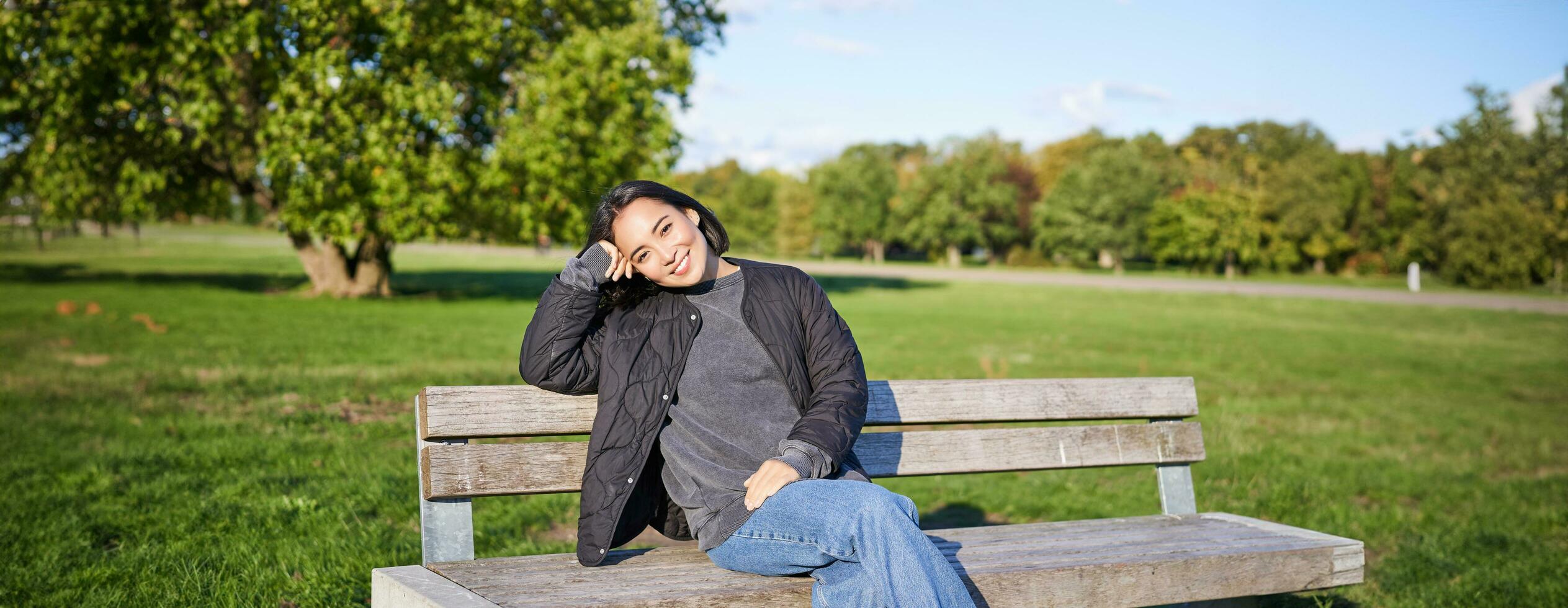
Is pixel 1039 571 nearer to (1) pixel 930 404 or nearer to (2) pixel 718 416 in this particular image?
(1) pixel 930 404

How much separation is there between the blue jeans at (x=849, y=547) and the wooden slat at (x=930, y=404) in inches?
25.8

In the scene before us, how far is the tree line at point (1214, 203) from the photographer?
40719 mm

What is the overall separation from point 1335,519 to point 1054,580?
3873 mm

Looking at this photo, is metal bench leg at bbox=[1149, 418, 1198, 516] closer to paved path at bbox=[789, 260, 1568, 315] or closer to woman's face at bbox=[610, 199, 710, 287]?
woman's face at bbox=[610, 199, 710, 287]

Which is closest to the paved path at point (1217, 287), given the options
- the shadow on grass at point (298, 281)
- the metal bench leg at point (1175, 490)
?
the shadow on grass at point (298, 281)

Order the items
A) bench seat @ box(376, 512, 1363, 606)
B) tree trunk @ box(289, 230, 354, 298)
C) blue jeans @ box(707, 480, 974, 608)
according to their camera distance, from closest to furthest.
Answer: blue jeans @ box(707, 480, 974, 608)
bench seat @ box(376, 512, 1363, 606)
tree trunk @ box(289, 230, 354, 298)

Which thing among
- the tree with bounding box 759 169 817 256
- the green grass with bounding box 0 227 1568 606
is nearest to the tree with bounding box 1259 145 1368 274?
the tree with bounding box 759 169 817 256

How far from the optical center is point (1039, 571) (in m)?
2.88

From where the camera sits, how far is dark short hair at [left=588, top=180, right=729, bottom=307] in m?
3.02

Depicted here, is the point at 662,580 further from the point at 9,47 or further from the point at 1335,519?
the point at 9,47

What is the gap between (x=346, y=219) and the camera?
19.3m

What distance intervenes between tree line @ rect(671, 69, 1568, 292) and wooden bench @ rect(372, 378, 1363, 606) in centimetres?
4143

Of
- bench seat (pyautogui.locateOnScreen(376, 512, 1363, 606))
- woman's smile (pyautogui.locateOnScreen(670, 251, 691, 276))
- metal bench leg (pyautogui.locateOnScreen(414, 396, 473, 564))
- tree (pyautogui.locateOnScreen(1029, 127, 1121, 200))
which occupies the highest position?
tree (pyautogui.locateOnScreen(1029, 127, 1121, 200))

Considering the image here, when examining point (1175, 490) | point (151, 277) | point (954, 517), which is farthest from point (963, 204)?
point (1175, 490)
